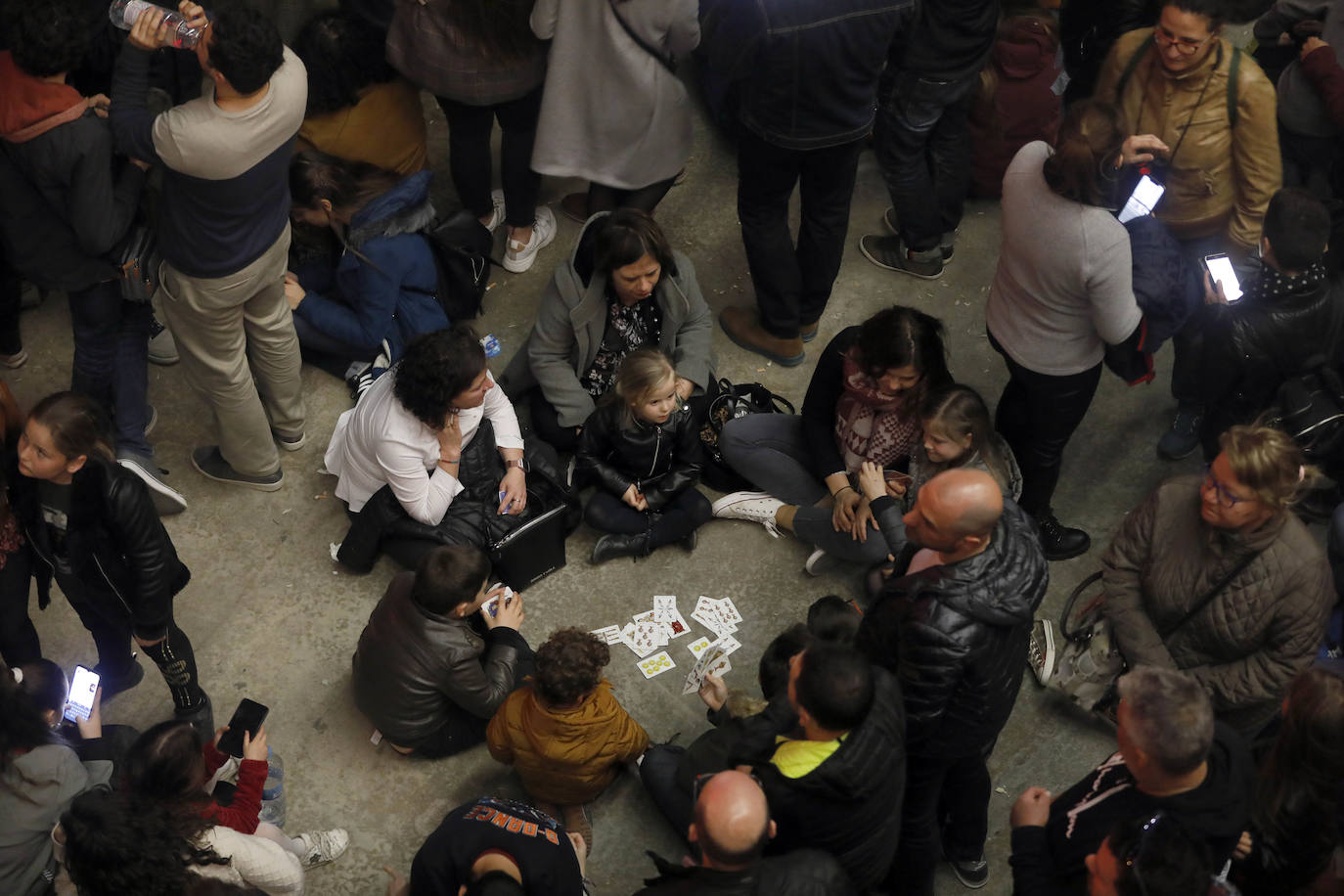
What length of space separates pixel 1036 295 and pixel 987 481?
1.46 meters

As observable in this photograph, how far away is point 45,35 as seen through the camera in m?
4.50

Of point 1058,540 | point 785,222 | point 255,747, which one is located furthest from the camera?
point 785,222

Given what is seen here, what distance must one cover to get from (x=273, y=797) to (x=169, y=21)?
2.80 metres

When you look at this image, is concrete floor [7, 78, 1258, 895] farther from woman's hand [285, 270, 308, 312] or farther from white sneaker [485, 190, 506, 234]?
woman's hand [285, 270, 308, 312]

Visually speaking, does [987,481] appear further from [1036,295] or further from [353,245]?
[353,245]

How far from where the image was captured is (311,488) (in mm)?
5809

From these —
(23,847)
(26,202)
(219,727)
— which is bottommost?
(219,727)

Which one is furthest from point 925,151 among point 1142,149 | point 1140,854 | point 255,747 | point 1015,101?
point 255,747

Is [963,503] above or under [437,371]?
above

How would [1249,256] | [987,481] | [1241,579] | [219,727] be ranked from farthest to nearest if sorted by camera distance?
[1249,256] < [219,727] < [1241,579] < [987,481]

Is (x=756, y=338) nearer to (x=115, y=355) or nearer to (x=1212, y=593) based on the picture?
(x=1212, y=593)

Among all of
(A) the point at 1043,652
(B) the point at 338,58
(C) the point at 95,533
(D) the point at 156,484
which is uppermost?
(B) the point at 338,58

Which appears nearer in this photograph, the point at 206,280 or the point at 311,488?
the point at 206,280

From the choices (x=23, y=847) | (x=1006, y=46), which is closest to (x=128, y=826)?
(x=23, y=847)
